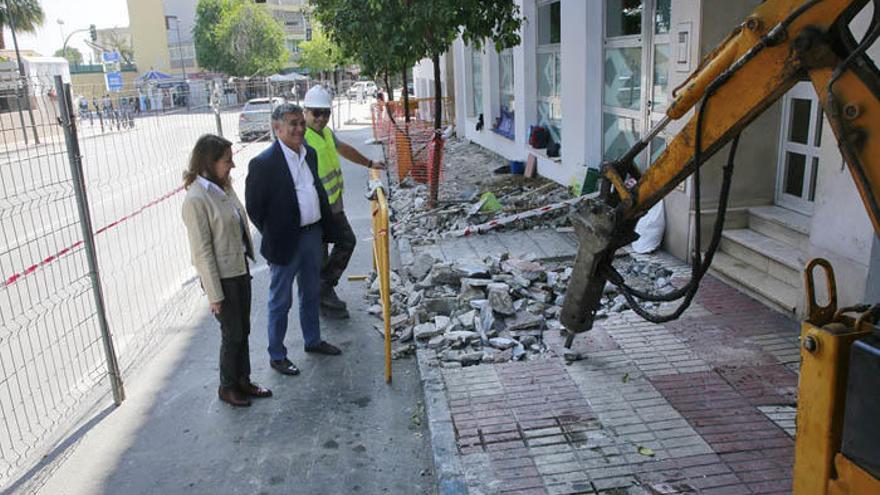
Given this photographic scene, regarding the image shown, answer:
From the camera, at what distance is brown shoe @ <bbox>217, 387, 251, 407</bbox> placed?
16.0 ft

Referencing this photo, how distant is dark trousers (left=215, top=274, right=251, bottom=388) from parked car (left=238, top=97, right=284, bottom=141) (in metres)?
13.2

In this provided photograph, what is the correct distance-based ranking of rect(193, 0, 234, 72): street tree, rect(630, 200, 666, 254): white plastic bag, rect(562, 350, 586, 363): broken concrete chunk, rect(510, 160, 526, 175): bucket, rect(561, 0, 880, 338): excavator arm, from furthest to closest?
rect(193, 0, 234, 72): street tree, rect(510, 160, 526, 175): bucket, rect(630, 200, 666, 254): white plastic bag, rect(562, 350, 586, 363): broken concrete chunk, rect(561, 0, 880, 338): excavator arm

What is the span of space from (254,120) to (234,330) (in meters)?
14.2

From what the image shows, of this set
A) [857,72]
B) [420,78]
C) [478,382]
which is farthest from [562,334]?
[420,78]

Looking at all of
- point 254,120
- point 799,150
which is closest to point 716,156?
point 799,150

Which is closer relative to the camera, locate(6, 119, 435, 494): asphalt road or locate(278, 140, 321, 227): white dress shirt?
locate(6, 119, 435, 494): asphalt road

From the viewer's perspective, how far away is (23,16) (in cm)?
4366

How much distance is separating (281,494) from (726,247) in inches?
199

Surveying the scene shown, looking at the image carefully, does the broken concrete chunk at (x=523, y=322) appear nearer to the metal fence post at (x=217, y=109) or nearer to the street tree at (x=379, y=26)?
the street tree at (x=379, y=26)

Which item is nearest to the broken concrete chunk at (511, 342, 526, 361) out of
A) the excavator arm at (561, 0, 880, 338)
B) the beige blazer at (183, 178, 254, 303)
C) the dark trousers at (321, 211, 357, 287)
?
the excavator arm at (561, 0, 880, 338)

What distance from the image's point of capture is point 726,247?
688 cm

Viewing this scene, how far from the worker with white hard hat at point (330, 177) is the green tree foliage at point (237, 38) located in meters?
55.7

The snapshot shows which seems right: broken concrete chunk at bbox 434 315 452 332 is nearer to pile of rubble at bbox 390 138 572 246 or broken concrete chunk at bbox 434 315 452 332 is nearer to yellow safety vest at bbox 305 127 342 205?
yellow safety vest at bbox 305 127 342 205

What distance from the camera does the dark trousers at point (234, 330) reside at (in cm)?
467
